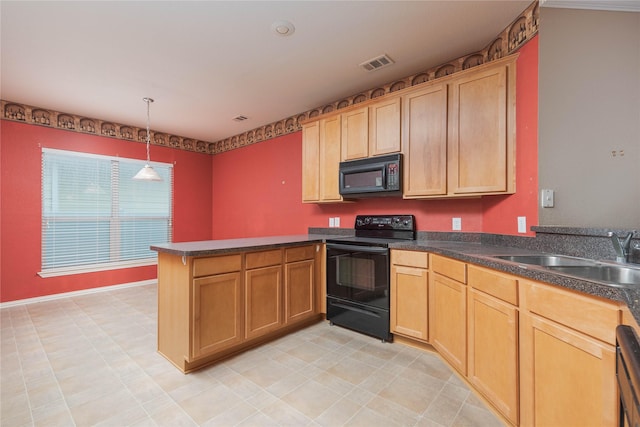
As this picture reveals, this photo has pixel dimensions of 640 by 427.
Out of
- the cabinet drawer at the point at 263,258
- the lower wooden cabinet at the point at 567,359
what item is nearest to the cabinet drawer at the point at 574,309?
the lower wooden cabinet at the point at 567,359

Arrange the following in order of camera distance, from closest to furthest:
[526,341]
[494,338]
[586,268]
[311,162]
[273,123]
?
[526,341], [586,268], [494,338], [311,162], [273,123]

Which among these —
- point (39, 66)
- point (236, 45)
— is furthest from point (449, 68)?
point (39, 66)

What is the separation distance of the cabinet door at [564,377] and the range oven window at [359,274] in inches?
50.4

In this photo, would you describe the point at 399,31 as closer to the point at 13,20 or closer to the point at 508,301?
the point at 508,301

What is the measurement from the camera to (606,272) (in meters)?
1.51

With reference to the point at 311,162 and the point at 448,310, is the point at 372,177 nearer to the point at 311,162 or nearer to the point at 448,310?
the point at 311,162

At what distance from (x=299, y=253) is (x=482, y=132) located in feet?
6.47

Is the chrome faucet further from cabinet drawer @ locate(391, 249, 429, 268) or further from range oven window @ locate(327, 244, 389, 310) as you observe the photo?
range oven window @ locate(327, 244, 389, 310)

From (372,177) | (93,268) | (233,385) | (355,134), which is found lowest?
(233,385)

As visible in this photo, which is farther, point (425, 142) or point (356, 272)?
point (356, 272)

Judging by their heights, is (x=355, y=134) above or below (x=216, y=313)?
above

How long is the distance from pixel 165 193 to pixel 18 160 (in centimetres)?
183

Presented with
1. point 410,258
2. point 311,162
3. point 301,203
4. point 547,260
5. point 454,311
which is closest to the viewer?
point 547,260

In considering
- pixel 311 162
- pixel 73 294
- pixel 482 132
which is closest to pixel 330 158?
pixel 311 162
